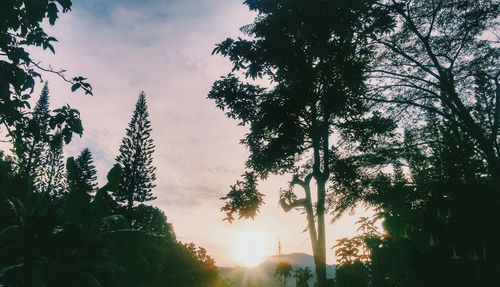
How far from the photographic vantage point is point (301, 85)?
36.6 feet

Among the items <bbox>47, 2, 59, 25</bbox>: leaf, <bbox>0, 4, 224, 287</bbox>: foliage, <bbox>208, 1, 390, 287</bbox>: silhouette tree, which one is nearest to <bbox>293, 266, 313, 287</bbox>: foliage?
<bbox>208, 1, 390, 287</bbox>: silhouette tree

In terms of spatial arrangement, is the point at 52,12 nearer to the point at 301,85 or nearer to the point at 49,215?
the point at 49,215

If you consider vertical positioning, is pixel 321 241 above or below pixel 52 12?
below

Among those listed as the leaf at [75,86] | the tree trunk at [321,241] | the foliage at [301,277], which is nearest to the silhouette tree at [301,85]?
the tree trunk at [321,241]

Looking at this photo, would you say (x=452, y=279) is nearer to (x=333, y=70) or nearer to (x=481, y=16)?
(x=333, y=70)

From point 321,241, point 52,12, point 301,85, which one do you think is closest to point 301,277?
point 321,241

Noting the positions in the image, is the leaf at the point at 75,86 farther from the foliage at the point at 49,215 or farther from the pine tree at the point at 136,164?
the pine tree at the point at 136,164

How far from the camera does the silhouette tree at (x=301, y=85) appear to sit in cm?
1141

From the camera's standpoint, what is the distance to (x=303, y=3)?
11906 mm

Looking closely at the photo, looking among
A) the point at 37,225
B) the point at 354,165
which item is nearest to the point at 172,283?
the point at 354,165

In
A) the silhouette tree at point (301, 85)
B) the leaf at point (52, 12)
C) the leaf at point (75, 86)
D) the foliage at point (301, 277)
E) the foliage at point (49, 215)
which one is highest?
the silhouette tree at point (301, 85)

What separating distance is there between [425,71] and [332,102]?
6084mm

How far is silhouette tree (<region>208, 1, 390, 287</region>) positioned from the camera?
1141cm

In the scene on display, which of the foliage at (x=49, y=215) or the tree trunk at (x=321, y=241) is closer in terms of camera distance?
the foliage at (x=49, y=215)
